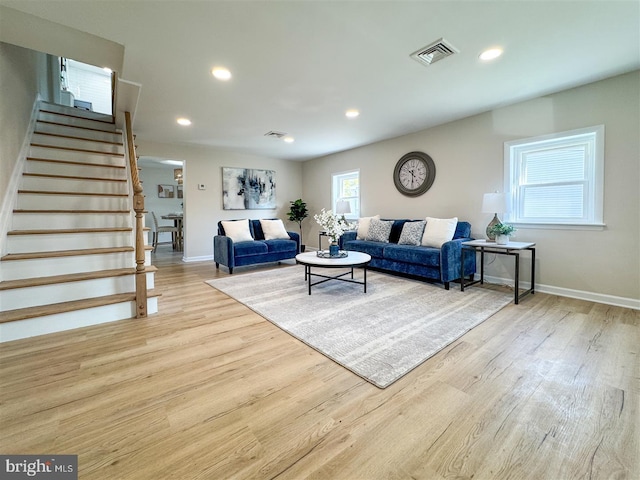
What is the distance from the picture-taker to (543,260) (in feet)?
11.0

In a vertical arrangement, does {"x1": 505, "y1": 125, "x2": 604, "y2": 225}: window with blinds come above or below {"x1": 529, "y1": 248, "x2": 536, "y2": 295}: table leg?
above

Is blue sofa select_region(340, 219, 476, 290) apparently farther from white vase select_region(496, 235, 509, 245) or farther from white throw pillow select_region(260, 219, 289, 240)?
white throw pillow select_region(260, 219, 289, 240)

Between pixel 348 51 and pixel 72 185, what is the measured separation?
348 centimetres

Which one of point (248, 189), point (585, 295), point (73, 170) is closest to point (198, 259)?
point (248, 189)

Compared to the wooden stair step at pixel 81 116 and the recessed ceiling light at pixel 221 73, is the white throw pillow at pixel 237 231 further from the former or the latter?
the recessed ceiling light at pixel 221 73

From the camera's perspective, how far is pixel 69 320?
228 centimetres

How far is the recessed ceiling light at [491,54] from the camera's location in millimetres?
2320

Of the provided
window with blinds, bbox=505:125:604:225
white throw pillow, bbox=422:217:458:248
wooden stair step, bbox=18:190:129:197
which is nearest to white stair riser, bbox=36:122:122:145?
wooden stair step, bbox=18:190:129:197

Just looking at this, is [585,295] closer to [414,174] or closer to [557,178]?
[557,178]

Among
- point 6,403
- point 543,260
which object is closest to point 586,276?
point 543,260

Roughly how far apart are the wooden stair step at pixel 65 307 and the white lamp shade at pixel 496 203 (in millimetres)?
3818

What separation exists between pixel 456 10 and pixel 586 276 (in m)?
3.09

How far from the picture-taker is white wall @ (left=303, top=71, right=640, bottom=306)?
276 cm

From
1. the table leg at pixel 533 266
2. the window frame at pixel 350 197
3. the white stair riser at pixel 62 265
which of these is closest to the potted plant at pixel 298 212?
the window frame at pixel 350 197
